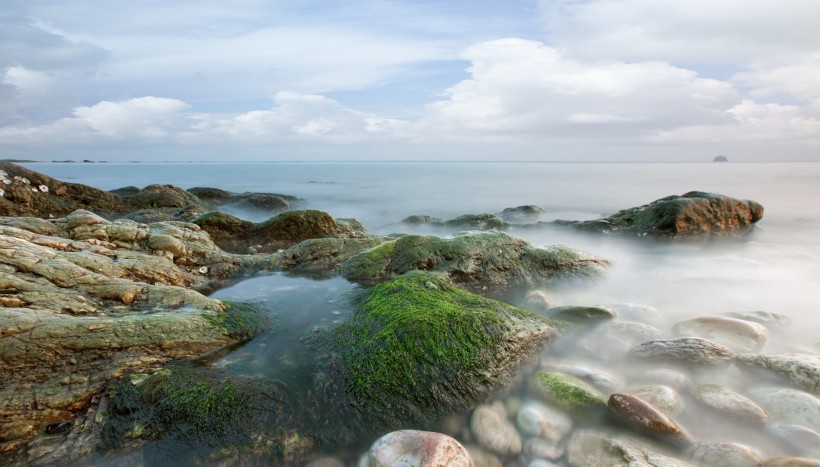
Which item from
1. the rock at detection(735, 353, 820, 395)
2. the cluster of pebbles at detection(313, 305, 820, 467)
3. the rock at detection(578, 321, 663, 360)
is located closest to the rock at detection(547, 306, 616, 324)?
the rock at detection(578, 321, 663, 360)

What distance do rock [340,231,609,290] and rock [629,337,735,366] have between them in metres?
→ 3.13

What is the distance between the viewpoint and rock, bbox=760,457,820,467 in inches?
128

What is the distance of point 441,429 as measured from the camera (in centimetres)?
411

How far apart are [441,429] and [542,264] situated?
5.36m

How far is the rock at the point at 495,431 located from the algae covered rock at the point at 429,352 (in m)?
0.21

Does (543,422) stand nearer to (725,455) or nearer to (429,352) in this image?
(429,352)

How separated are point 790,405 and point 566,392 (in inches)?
87.1

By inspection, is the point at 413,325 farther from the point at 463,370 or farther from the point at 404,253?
the point at 404,253

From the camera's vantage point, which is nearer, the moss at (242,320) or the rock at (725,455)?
the rock at (725,455)

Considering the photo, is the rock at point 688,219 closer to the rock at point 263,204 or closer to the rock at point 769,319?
the rock at point 769,319

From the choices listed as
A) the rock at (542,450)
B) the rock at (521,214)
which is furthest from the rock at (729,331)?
the rock at (521,214)

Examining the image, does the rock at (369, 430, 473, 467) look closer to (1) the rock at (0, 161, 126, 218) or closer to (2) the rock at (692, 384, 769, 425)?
(2) the rock at (692, 384, 769, 425)

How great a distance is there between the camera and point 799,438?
3.73m

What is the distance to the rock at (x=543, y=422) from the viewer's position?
3941mm
